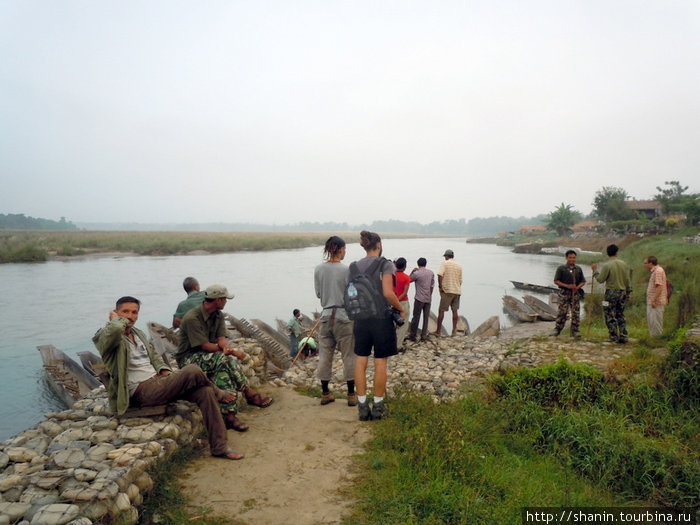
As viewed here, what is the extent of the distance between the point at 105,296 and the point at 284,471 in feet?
74.8

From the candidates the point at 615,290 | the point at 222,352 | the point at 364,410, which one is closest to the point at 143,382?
the point at 222,352

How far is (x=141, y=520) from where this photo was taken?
2.95 metres

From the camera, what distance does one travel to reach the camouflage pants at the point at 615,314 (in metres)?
7.75

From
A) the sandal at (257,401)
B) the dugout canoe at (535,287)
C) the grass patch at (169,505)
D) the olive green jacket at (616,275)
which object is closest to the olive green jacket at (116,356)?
the grass patch at (169,505)

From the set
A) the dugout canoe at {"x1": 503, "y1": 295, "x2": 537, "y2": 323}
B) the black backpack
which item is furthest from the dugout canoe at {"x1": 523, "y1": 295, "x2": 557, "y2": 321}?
the black backpack

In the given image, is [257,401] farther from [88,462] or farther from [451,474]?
[451,474]

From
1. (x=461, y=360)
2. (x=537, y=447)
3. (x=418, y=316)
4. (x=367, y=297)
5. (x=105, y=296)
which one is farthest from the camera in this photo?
(x=105, y=296)

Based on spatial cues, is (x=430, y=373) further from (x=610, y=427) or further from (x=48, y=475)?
(x=48, y=475)

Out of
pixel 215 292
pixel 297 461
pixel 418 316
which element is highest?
pixel 215 292

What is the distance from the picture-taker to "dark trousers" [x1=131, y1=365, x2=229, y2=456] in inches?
150

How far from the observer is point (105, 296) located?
72.9 feet

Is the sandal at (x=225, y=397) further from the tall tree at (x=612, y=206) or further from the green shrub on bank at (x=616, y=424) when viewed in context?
the tall tree at (x=612, y=206)

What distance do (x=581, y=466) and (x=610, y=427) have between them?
714 mm

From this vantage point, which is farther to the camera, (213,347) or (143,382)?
(213,347)
